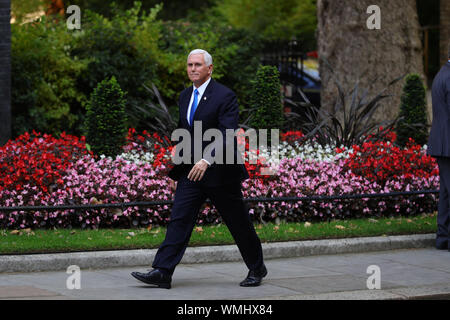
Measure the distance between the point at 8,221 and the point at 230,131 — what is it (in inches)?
137

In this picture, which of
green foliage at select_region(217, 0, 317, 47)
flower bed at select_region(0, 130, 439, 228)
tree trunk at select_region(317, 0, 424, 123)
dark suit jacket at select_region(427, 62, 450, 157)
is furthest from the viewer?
green foliage at select_region(217, 0, 317, 47)

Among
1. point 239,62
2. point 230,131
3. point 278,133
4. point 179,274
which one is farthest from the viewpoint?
point 239,62

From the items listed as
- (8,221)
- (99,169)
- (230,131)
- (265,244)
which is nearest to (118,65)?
(99,169)

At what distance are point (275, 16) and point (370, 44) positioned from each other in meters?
21.6

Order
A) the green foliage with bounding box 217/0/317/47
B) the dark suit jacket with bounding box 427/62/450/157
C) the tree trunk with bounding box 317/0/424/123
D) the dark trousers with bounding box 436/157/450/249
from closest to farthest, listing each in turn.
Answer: the dark suit jacket with bounding box 427/62/450/157, the dark trousers with bounding box 436/157/450/249, the tree trunk with bounding box 317/0/424/123, the green foliage with bounding box 217/0/317/47

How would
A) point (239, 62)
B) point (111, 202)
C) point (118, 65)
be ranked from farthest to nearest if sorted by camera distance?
point (239, 62) → point (118, 65) → point (111, 202)

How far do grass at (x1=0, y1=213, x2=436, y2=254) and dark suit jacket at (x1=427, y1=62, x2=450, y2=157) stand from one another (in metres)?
1.14

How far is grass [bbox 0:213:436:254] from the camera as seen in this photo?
822 centimetres

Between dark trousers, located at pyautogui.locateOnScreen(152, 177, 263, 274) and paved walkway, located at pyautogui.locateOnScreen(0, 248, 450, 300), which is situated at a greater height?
dark trousers, located at pyautogui.locateOnScreen(152, 177, 263, 274)

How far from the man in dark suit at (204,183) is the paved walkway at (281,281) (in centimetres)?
27

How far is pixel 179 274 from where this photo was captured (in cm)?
775

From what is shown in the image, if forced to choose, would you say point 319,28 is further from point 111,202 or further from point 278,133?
point 111,202

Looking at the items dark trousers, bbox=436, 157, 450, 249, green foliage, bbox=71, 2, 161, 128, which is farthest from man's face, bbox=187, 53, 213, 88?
green foliage, bbox=71, 2, 161, 128

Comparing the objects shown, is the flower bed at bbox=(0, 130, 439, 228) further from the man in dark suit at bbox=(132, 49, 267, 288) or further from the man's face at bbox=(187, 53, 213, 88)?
the man's face at bbox=(187, 53, 213, 88)
